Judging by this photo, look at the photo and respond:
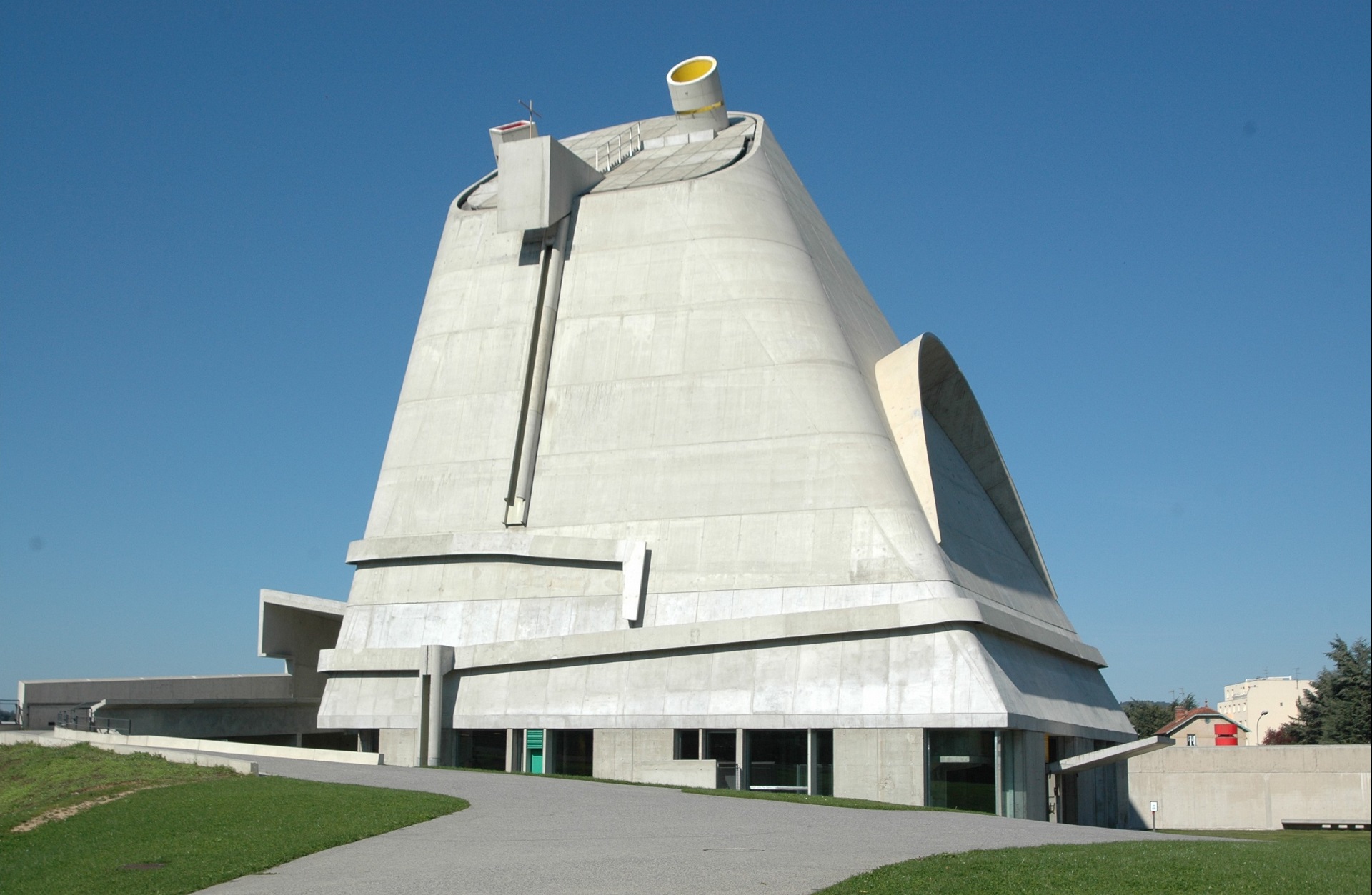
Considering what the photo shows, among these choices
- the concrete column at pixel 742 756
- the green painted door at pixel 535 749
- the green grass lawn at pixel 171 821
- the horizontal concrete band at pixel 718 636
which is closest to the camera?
the green grass lawn at pixel 171 821

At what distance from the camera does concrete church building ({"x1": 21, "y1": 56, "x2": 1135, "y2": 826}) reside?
26562mm

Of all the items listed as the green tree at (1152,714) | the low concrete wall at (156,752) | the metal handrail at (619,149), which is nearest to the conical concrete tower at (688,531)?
the metal handrail at (619,149)

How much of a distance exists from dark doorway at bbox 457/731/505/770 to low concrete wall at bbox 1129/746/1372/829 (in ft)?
67.1

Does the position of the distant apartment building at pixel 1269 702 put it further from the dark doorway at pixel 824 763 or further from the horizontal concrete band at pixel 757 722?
the dark doorway at pixel 824 763

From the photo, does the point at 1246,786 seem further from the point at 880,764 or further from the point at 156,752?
the point at 156,752

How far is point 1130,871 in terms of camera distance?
12375mm

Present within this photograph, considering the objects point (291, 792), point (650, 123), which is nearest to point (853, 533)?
point (291, 792)

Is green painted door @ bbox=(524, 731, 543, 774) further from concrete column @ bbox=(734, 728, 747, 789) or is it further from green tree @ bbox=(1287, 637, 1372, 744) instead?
green tree @ bbox=(1287, 637, 1372, 744)

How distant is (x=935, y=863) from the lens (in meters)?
13.5

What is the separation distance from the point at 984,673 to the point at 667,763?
6.94m

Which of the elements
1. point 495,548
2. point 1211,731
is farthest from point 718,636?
point 1211,731

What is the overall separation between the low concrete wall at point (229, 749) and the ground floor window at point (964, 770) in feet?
40.4

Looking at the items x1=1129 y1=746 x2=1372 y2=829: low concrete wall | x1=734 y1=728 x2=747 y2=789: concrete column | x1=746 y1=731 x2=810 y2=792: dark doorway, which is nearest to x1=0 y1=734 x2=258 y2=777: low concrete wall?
x1=734 y1=728 x2=747 y2=789: concrete column

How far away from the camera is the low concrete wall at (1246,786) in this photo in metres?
37.6
